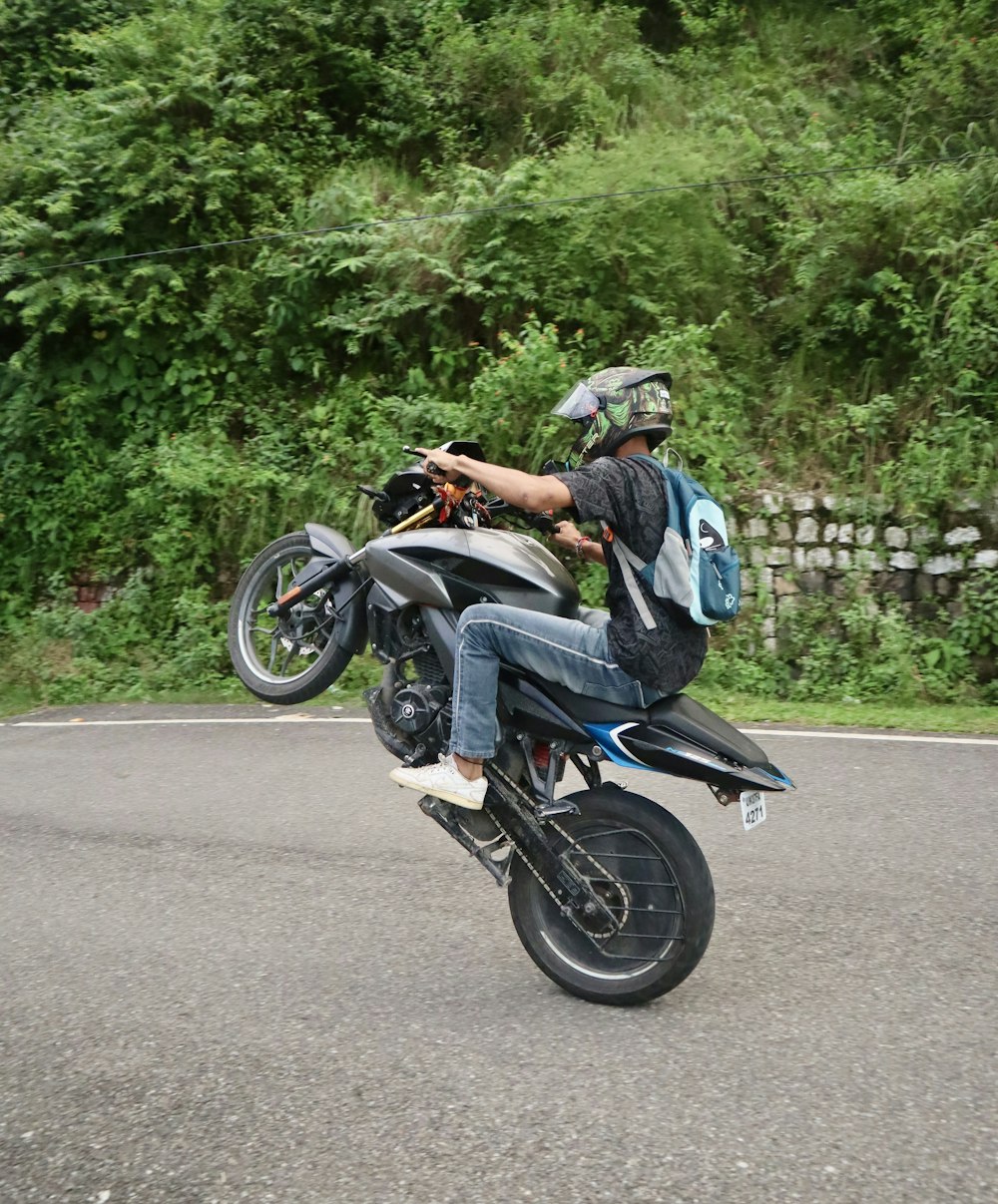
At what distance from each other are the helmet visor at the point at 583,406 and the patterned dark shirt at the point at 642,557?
0.53ft

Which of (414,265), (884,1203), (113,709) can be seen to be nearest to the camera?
(884,1203)

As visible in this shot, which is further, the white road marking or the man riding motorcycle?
the white road marking

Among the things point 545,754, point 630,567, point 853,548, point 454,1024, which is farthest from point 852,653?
point 454,1024

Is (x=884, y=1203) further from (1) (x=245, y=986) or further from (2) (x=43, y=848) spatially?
(2) (x=43, y=848)

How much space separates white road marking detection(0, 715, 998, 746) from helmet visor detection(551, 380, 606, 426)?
15.1 ft

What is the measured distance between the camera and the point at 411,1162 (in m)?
3.12

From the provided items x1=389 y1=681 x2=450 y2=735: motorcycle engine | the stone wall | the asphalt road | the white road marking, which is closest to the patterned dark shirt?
x1=389 y1=681 x2=450 y2=735: motorcycle engine

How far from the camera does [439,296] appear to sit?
40.9ft

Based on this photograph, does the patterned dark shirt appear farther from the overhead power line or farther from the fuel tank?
the overhead power line

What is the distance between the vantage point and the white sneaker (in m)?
4.05

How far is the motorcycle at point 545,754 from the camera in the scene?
3.88 meters

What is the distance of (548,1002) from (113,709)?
7.05m

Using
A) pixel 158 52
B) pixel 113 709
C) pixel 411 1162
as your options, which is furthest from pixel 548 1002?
pixel 158 52

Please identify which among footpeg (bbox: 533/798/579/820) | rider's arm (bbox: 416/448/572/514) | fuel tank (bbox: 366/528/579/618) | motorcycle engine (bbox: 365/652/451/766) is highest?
rider's arm (bbox: 416/448/572/514)
